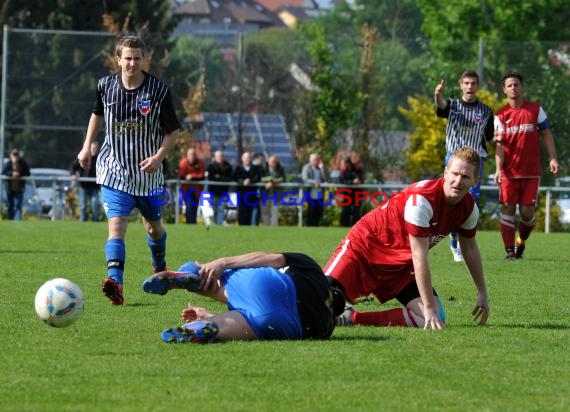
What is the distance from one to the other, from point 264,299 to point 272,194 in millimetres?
20876

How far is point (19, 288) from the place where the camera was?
11.9m

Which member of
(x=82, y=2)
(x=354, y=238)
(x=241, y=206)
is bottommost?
(x=241, y=206)

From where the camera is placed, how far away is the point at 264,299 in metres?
8.05

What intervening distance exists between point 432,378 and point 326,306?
1384 mm

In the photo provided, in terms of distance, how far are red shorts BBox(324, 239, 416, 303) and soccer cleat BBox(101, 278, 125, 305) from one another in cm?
185

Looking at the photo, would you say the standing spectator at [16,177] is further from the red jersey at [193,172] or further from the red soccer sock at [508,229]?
the red soccer sock at [508,229]

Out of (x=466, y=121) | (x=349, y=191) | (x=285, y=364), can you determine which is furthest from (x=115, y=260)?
(x=349, y=191)

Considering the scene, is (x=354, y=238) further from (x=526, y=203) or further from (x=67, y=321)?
(x=526, y=203)

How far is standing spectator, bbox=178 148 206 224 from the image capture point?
28.4m

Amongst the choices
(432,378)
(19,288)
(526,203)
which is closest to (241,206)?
(526,203)

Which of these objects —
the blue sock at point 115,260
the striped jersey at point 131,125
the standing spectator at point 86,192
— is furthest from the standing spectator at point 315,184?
the blue sock at point 115,260

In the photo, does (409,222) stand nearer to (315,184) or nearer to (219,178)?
(219,178)

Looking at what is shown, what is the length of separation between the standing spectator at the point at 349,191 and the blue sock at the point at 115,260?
59.2 ft

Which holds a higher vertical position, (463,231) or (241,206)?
(463,231)
